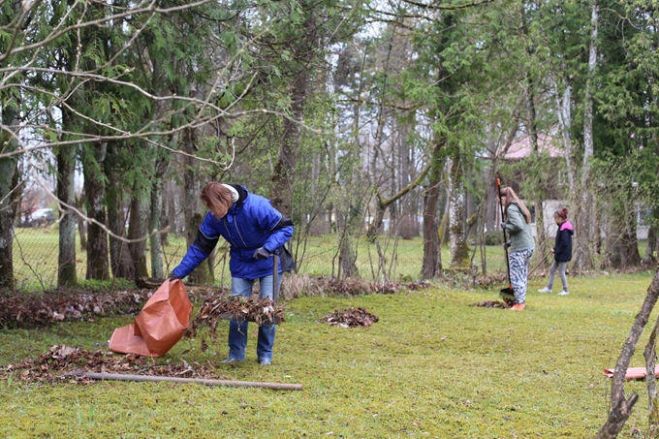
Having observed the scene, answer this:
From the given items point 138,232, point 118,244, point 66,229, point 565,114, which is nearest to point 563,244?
point 138,232

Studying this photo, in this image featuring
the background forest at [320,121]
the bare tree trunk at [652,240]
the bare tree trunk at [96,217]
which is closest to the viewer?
the background forest at [320,121]

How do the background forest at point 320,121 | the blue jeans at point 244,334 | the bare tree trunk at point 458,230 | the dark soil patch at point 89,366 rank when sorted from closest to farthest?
1. the dark soil patch at point 89,366
2. the blue jeans at point 244,334
3. the background forest at point 320,121
4. the bare tree trunk at point 458,230

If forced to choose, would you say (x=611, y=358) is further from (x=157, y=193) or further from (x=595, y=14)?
(x=595, y=14)

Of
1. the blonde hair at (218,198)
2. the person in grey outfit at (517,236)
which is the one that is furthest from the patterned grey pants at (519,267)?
the blonde hair at (218,198)

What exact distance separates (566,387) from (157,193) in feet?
23.3

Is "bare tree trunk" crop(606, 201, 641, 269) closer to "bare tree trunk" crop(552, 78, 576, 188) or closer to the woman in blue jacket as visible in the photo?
"bare tree trunk" crop(552, 78, 576, 188)

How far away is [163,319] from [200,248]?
0.71 meters

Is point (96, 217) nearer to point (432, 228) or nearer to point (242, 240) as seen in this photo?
point (242, 240)

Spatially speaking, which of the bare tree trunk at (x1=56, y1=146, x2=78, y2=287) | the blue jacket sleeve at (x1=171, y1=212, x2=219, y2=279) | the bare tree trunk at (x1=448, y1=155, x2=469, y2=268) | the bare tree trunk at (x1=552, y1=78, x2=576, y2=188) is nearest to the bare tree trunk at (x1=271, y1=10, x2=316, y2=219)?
the bare tree trunk at (x1=56, y1=146, x2=78, y2=287)

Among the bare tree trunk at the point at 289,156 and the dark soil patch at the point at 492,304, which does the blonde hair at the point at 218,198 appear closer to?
the bare tree trunk at the point at 289,156

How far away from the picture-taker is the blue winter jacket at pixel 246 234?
257 inches

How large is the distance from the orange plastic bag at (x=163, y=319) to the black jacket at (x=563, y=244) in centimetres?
1000

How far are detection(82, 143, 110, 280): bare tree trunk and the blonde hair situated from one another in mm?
2942

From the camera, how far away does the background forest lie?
7.67 metres
